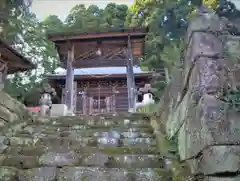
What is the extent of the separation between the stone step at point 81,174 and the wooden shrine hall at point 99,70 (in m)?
6.78

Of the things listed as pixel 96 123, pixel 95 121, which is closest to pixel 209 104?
pixel 96 123

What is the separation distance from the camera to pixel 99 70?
50.0 feet

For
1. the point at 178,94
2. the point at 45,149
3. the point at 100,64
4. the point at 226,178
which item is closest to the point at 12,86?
the point at 100,64

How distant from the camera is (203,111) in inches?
91.4

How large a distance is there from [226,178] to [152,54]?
16971mm

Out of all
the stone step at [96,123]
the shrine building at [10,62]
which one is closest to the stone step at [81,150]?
the stone step at [96,123]

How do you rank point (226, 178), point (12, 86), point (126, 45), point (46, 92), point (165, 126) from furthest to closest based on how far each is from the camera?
point (12, 86) < point (126, 45) < point (46, 92) < point (165, 126) < point (226, 178)

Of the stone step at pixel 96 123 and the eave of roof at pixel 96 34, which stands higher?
the eave of roof at pixel 96 34

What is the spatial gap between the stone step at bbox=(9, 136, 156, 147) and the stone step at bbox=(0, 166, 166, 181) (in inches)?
39.4

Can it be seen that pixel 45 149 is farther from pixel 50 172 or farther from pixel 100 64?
pixel 100 64

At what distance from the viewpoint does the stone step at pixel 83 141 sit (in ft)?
13.3

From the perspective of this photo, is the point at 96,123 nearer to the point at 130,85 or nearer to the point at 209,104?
the point at 209,104

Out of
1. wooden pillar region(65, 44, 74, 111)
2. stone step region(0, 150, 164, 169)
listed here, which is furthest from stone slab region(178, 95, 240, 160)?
wooden pillar region(65, 44, 74, 111)

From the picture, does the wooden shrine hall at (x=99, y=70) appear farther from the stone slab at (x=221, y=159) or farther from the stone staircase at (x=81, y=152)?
the stone slab at (x=221, y=159)
